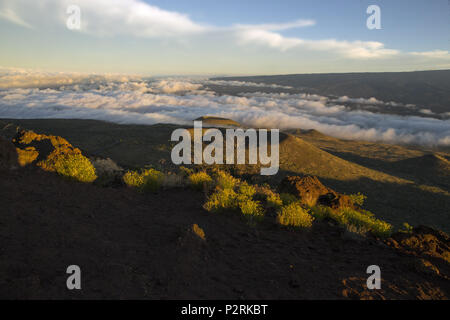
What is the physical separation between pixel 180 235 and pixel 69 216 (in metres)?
2.22

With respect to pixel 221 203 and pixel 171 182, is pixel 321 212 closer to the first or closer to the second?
pixel 221 203

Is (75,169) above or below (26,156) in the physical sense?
below

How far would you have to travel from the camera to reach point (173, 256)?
4113 millimetres

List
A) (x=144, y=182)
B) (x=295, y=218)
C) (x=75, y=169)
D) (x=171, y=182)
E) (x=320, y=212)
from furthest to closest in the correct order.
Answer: (x=171, y=182), (x=144, y=182), (x=75, y=169), (x=320, y=212), (x=295, y=218)

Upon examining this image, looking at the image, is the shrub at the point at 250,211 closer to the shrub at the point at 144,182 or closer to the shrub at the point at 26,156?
the shrub at the point at 144,182

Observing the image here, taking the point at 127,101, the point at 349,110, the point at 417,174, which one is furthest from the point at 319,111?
the point at 417,174

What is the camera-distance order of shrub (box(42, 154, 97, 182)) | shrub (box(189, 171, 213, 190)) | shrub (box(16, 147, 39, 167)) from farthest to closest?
1. shrub (box(189, 171, 213, 190))
2. shrub (box(16, 147, 39, 167))
3. shrub (box(42, 154, 97, 182))

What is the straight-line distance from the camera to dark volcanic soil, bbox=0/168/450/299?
11.1ft

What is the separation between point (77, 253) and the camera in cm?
394

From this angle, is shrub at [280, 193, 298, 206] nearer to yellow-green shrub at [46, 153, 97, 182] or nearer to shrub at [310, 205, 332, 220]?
shrub at [310, 205, 332, 220]

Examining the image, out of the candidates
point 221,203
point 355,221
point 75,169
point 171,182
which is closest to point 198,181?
point 171,182

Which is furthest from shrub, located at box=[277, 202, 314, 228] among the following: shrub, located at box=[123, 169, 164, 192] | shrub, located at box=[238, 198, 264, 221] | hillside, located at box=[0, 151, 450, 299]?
shrub, located at box=[123, 169, 164, 192]

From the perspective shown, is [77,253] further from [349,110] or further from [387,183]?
[349,110]

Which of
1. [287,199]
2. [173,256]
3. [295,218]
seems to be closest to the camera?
[173,256]
